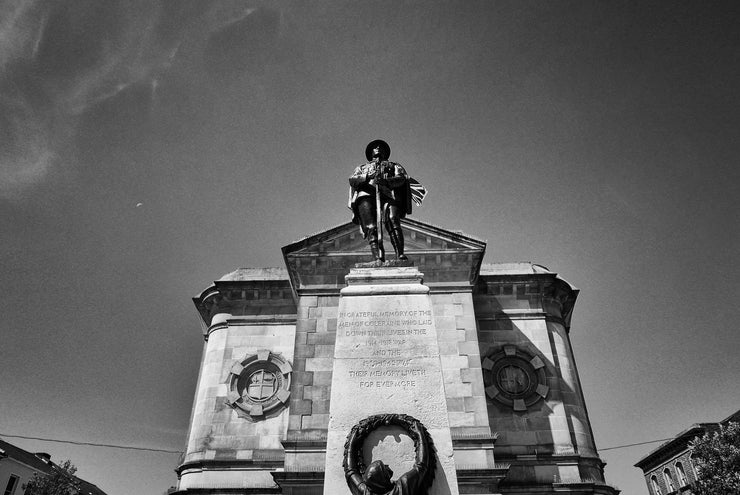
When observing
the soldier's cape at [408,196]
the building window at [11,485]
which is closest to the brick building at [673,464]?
the soldier's cape at [408,196]

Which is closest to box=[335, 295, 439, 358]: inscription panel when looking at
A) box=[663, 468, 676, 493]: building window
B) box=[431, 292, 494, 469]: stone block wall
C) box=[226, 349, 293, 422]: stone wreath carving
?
box=[431, 292, 494, 469]: stone block wall

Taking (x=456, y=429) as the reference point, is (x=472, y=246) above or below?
above

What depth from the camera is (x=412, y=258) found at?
19.4 meters

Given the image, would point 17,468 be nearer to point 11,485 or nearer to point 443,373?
point 11,485

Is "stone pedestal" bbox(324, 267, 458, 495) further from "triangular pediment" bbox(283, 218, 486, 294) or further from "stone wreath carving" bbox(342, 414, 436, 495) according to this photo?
"triangular pediment" bbox(283, 218, 486, 294)

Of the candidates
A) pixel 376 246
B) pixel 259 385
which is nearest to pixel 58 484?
pixel 259 385

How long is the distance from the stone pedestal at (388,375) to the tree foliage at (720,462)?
71.9ft

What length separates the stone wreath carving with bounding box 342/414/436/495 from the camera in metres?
5.48

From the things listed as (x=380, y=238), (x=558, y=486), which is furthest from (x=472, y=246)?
→ (x=380, y=238)

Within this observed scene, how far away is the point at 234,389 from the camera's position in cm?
1991

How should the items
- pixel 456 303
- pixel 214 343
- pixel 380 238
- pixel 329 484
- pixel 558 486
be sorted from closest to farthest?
1. pixel 329 484
2. pixel 380 238
3. pixel 558 486
4. pixel 456 303
5. pixel 214 343

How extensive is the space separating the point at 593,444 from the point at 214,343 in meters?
17.4

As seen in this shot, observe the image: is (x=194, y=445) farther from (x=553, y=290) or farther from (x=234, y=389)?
(x=553, y=290)

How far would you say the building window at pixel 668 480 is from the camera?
47.1 metres
